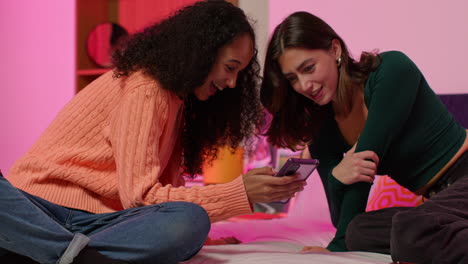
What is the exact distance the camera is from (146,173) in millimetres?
1212

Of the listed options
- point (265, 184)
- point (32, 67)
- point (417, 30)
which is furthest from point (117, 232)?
point (32, 67)

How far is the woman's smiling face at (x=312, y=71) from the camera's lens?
1478 millimetres

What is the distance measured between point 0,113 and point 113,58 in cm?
213

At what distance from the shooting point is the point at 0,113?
3.29 metres

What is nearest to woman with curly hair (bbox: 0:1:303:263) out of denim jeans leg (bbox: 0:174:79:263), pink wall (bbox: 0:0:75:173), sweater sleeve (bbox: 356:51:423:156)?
denim jeans leg (bbox: 0:174:79:263)

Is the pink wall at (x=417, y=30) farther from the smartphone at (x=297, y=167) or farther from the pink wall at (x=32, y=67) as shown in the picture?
the pink wall at (x=32, y=67)

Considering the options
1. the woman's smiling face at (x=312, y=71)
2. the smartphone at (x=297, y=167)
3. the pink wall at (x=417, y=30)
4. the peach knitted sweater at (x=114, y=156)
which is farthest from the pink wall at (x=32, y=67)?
the smartphone at (x=297, y=167)

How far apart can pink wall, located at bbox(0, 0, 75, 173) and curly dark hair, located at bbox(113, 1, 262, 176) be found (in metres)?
1.65

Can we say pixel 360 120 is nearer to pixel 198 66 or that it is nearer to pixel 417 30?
pixel 198 66

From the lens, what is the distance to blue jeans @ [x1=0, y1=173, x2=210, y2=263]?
42.1 inches

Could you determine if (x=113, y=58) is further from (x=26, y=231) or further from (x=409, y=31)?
(x=409, y=31)

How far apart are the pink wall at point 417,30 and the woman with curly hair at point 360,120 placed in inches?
25.3

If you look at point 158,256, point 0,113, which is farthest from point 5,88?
point 158,256

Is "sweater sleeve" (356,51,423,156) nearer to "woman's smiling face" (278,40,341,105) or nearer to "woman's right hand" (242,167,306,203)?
"woman's smiling face" (278,40,341,105)
